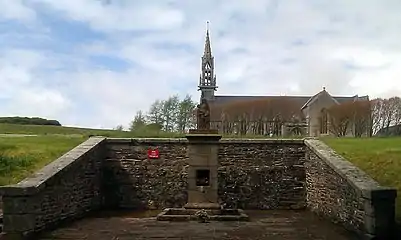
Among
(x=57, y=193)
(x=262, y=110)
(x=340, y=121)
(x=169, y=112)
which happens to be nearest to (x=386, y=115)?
(x=340, y=121)

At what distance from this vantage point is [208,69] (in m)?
70.1

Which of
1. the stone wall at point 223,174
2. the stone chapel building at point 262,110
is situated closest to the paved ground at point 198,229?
the stone wall at point 223,174

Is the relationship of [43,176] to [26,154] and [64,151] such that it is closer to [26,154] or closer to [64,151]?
[26,154]

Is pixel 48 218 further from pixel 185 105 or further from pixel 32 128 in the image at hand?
pixel 185 105

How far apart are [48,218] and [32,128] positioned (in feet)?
80.0

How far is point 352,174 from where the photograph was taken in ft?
44.9

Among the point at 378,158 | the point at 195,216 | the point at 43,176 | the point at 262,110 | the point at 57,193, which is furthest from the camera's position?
the point at 262,110

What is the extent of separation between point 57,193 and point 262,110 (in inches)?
1308

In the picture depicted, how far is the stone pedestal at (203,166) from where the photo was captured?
16.0 meters

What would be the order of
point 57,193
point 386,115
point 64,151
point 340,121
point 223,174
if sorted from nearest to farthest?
point 57,193 < point 223,174 < point 64,151 < point 340,121 < point 386,115

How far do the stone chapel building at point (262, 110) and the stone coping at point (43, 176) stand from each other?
681 inches

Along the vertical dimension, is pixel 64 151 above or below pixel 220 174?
above

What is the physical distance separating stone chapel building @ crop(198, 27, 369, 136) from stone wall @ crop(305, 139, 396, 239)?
1641 cm

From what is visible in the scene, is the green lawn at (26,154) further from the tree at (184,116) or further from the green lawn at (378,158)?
the tree at (184,116)
